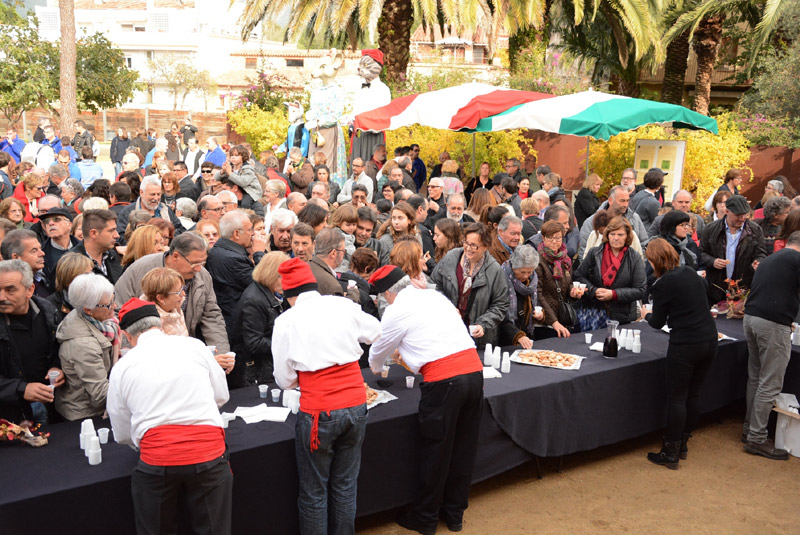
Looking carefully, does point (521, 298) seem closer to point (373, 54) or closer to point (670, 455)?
point (670, 455)

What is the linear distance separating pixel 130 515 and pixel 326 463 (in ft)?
3.15

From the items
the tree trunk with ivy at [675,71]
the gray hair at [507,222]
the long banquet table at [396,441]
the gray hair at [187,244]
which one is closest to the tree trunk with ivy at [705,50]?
the tree trunk with ivy at [675,71]

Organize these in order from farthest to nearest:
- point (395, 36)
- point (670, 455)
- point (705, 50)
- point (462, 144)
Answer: point (705, 50), point (395, 36), point (462, 144), point (670, 455)

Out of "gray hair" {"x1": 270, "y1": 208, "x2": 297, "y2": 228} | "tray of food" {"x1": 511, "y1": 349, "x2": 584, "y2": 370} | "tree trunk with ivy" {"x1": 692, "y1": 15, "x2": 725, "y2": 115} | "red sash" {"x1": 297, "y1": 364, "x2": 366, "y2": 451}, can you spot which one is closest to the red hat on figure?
"gray hair" {"x1": 270, "y1": 208, "x2": 297, "y2": 228}

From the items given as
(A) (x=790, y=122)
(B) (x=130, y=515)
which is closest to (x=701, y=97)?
(A) (x=790, y=122)

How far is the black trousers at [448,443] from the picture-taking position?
399 cm

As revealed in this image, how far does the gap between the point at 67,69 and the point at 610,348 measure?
19500mm

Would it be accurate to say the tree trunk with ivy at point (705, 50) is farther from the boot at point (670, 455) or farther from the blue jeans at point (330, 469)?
the blue jeans at point (330, 469)

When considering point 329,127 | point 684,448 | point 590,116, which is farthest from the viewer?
point 329,127

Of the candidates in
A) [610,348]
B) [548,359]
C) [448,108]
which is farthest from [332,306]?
[448,108]

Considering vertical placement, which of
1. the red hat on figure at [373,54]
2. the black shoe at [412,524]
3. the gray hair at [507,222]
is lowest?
the black shoe at [412,524]

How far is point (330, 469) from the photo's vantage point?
3668mm

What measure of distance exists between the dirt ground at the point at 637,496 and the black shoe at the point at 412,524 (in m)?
0.04

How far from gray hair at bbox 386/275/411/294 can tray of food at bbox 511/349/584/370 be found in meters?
1.45
